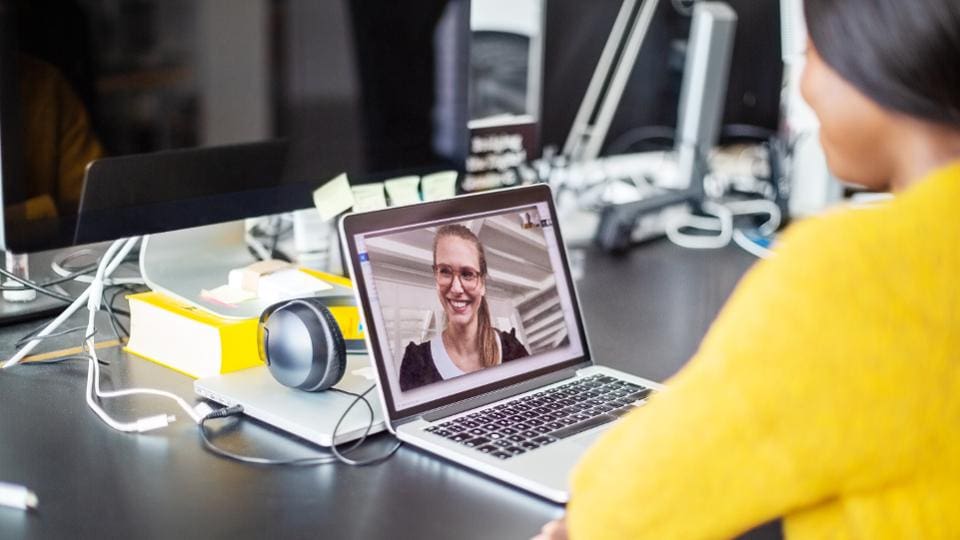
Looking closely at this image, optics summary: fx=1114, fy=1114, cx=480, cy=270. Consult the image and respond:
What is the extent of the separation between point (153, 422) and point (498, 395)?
0.36 metres

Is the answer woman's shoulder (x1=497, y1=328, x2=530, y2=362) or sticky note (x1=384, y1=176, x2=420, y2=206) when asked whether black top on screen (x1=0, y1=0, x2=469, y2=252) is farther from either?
woman's shoulder (x1=497, y1=328, x2=530, y2=362)

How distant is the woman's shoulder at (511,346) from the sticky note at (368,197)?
320 mm

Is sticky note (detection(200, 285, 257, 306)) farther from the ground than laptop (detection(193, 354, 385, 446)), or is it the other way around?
sticky note (detection(200, 285, 257, 306))

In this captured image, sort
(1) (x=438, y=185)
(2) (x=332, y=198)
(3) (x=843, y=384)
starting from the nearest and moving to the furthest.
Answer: (3) (x=843, y=384) < (2) (x=332, y=198) < (1) (x=438, y=185)

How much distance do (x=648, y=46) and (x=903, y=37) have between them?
59.3 inches

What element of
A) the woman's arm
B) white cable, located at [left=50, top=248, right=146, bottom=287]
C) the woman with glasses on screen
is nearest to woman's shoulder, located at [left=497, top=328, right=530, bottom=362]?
the woman with glasses on screen

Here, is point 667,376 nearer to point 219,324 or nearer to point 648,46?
point 219,324

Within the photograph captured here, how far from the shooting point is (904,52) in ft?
2.52

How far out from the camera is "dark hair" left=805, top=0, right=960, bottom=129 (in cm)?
76

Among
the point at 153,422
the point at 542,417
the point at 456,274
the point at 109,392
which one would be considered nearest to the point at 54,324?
the point at 109,392

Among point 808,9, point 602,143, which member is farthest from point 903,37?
point 602,143

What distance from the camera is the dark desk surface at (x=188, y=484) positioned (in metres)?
0.93

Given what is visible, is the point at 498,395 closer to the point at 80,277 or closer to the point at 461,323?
the point at 461,323

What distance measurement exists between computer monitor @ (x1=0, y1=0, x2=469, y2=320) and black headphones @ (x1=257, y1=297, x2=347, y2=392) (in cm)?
22
